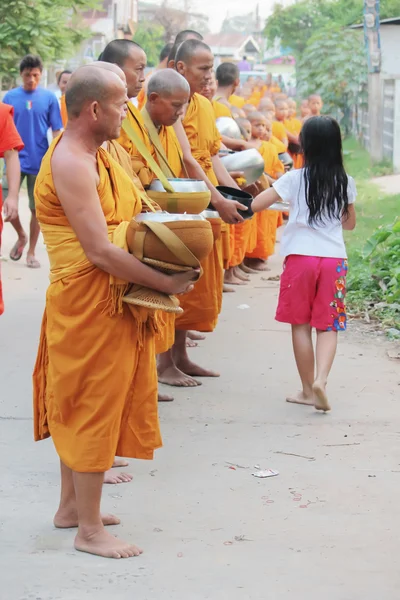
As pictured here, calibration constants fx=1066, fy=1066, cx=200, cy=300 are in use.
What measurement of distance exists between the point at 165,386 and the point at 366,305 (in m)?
2.73

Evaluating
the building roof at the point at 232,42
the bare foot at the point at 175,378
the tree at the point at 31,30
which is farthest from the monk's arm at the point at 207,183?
the building roof at the point at 232,42

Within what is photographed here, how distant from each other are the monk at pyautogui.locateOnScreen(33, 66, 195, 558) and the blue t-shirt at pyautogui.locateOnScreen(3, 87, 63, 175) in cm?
677

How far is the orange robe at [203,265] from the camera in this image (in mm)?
6309

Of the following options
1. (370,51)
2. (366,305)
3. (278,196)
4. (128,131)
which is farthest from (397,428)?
(370,51)

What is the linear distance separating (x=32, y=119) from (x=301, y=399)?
18.1 feet

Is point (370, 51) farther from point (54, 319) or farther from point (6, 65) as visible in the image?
point (54, 319)

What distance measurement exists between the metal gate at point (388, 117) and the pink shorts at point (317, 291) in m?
17.0

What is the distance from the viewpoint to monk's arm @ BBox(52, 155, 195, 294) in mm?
3582

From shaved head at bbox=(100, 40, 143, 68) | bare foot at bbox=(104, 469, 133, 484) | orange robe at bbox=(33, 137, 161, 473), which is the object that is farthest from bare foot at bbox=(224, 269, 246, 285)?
orange robe at bbox=(33, 137, 161, 473)

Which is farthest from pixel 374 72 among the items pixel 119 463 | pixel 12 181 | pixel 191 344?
pixel 119 463

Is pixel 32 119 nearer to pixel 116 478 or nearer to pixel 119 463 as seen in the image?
pixel 119 463

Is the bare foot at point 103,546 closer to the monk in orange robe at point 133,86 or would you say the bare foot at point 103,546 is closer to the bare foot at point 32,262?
the monk in orange robe at point 133,86

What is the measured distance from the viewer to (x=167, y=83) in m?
5.36

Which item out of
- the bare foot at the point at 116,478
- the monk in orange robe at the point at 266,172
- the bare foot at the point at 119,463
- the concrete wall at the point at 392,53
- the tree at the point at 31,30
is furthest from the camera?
the concrete wall at the point at 392,53
